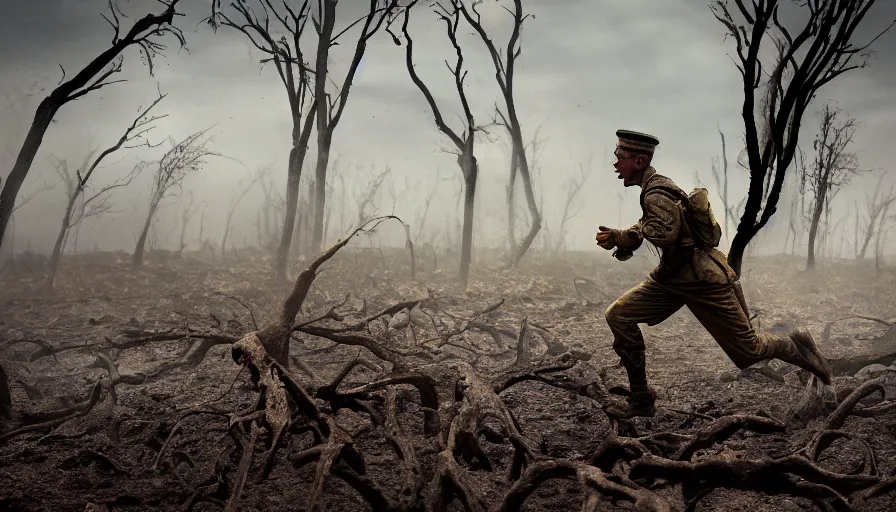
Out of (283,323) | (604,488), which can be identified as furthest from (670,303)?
(283,323)

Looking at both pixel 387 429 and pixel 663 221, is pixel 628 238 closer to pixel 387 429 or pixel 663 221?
pixel 663 221

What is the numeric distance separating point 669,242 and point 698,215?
33 cm

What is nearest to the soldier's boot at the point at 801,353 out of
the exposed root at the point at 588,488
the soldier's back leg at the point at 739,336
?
the soldier's back leg at the point at 739,336

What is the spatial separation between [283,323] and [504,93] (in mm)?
15980

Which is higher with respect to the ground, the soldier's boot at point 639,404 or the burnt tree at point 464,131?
the burnt tree at point 464,131

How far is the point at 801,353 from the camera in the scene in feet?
14.7

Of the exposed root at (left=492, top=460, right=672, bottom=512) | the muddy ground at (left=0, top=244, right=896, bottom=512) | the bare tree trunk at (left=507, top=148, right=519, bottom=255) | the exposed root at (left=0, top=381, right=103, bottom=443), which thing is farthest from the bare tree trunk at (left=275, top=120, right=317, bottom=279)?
the exposed root at (left=492, top=460, right=672, bottom=512)

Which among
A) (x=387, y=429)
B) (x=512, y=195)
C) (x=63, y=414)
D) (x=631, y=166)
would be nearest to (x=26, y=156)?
(x=63, y=414)

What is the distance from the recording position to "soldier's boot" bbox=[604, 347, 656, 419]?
4316 mm

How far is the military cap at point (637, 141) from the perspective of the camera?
4.10m

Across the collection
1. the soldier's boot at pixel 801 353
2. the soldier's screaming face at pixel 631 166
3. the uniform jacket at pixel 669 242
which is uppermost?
the soldier's screaming face at pixel 631 166

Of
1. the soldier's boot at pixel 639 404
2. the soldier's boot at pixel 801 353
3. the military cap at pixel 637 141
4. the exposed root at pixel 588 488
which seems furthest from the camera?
the soldier's boot at pixel 801 353

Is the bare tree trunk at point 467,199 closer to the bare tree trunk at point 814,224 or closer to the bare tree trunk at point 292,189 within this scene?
the bare tree trunk at point 292,189

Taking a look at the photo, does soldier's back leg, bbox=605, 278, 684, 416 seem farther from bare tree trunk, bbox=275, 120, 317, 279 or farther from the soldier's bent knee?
bare tree trunk, bbox=275, 120, 317, 279
